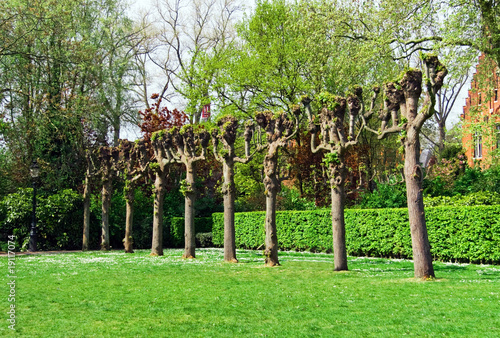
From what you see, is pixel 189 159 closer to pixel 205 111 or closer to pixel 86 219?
pixel 86 219

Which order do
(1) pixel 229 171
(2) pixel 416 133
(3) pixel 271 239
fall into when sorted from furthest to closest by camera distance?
(1) pixel 229 171
(3) pixel 271 239
(2) pixel 416 133

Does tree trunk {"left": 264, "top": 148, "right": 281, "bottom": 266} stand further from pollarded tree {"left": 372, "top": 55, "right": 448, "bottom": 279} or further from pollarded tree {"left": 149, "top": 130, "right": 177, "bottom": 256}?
pollarded tree {"left": 149, "top": 130, "right": 177, "bottom": 256}

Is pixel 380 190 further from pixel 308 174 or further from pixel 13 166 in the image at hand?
pixel 13 166

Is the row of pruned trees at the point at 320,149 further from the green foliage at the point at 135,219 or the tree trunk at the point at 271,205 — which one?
the green foliage at the point at 135,219

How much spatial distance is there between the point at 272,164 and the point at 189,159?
5628mm

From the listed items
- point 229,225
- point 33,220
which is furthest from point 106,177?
point 229,225

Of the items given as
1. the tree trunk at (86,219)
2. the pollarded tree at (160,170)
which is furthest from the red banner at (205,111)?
the pollarded tree at (160,170)

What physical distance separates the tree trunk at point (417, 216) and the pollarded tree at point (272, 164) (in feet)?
16.6

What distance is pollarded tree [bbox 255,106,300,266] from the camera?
57.3ft

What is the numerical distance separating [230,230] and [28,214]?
1471 cm

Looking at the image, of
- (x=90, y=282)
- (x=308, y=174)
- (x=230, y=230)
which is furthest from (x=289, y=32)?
(x=90, y=282)

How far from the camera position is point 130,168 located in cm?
2647

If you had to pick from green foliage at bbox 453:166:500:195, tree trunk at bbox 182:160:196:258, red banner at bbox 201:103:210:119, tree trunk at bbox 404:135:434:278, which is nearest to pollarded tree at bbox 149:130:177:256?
tree trunk at bbox 182:160:196:258

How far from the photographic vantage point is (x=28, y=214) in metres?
28.4
